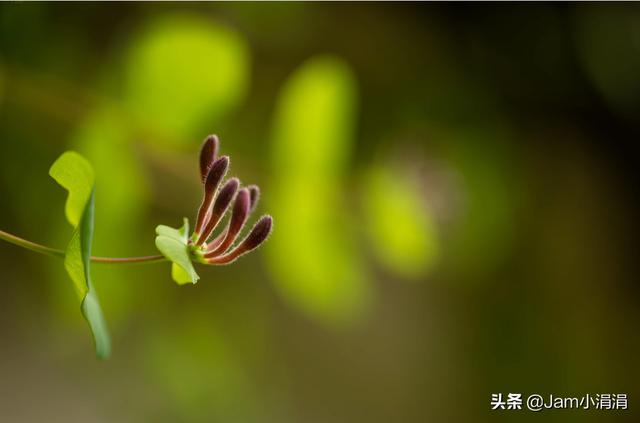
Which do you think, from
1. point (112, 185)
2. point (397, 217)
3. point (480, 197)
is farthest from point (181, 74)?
point (480, 197)

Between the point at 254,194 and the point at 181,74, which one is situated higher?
the point at 181,74

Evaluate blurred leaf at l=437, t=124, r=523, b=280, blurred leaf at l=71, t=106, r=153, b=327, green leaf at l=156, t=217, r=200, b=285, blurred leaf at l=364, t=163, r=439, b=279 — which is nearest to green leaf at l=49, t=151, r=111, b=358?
green leaf at l=156, t=217, r=200, b=285

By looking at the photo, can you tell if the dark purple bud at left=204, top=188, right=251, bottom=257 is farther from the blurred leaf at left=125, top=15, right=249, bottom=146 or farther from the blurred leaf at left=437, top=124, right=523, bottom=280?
the blurred leaf at left=437, top=124, right=523, bottom=280

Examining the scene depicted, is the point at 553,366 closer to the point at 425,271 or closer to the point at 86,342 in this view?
the point at 425,271

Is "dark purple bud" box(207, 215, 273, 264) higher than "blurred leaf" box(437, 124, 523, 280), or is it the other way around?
"blurred leaf" box(437, 124, 523, 280)

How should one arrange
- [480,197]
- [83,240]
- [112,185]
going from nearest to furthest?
[83,240] → [112,185] → [480,197]

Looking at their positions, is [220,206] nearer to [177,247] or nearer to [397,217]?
[177,247]

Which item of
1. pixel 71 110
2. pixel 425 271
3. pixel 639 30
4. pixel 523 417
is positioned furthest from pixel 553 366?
pixel 71 110
